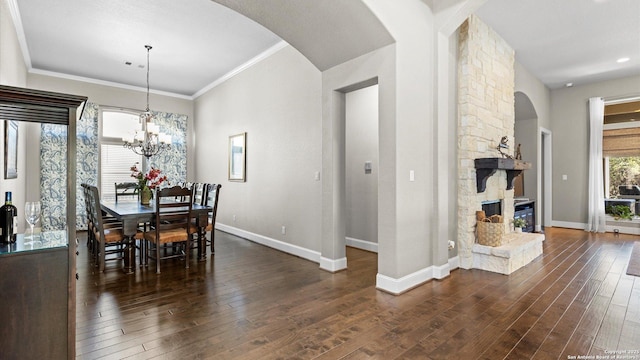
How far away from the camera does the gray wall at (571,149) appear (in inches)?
277

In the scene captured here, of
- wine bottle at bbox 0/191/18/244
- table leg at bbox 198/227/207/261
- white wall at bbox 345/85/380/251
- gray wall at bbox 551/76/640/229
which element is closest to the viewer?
wine bottle at bbox 0/191/18/244

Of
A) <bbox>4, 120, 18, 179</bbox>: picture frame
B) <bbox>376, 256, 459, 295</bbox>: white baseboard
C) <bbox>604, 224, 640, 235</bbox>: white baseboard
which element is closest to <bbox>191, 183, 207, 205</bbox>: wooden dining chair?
<bbox>4, 120, 18, 179</bbox>: picture frame

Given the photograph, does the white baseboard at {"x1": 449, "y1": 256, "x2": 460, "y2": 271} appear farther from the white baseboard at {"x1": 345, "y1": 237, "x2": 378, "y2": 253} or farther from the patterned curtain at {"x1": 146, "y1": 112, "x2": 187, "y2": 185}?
the patterned curtain at {"x1": 146, "y1": 112, "x2": 187, "y2": 185}

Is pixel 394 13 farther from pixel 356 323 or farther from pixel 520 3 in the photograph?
pixel 356 323

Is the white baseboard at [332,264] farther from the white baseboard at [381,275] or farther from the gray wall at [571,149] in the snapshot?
the gray wall at [571,149]

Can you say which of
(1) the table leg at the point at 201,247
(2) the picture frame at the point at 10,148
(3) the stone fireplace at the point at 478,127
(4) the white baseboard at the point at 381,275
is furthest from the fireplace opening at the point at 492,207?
(2) the picture frame at the point at 10,148


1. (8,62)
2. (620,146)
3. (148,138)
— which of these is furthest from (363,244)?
(620,146)

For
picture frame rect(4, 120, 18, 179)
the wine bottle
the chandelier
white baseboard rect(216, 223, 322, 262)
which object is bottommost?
white baseboard rect(216, 223, 322, 262)

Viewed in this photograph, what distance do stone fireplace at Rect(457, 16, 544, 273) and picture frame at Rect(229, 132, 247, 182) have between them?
12.3ft

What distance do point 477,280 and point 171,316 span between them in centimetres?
312

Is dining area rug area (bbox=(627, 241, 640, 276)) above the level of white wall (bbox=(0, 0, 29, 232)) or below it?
below

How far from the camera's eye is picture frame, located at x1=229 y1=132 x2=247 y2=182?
5957 mm

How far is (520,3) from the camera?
394 centimetres

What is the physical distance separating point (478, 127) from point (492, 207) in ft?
4.15
